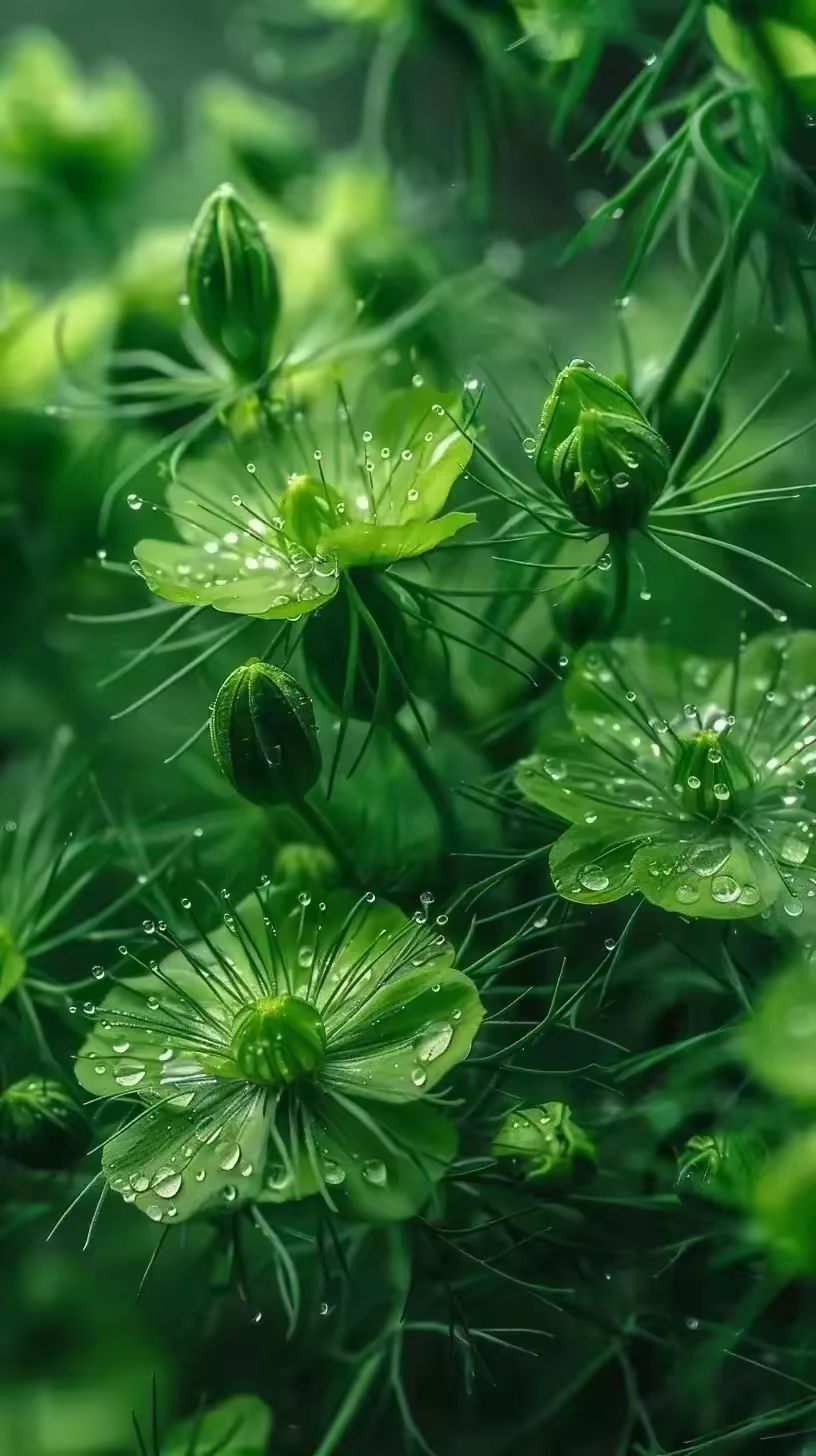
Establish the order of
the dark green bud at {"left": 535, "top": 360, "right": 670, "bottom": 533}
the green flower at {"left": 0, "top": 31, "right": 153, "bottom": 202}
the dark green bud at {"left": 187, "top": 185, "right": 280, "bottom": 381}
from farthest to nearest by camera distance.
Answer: the green flower at {"left": 0, "top": 31, "right": 153, "bottom": 202} < the dark green bud at {"left": 187, "top": 185, "right": 280, "bottom": 381} < the dark green bud at {"left": 535, "top": 360, "right": 670, "bottom": 533}

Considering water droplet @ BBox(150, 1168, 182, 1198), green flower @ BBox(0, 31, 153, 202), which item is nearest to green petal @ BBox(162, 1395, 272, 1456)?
water droplet @ BBox(150, 1168, 182, 1198)

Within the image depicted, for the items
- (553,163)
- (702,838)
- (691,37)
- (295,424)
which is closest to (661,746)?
(702,838)

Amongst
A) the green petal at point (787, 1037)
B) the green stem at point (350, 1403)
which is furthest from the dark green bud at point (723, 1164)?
the green stem at point (350, 1403)

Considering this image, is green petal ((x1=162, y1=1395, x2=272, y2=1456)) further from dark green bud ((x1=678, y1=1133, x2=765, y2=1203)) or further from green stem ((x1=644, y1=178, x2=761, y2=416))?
green stem ((x1=644, y1=178, x2=761, y2=416))

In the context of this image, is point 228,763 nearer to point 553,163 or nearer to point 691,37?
point 691,37

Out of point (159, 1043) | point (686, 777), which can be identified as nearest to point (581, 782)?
point (686, 777)

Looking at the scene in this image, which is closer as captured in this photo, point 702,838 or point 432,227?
A: point 702,838

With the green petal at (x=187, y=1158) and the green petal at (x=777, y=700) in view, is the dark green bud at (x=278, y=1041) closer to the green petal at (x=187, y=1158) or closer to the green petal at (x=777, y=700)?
the green petal at (x=187, y=1158)

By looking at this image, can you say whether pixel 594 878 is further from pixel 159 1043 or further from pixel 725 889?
pixel 159 1043
